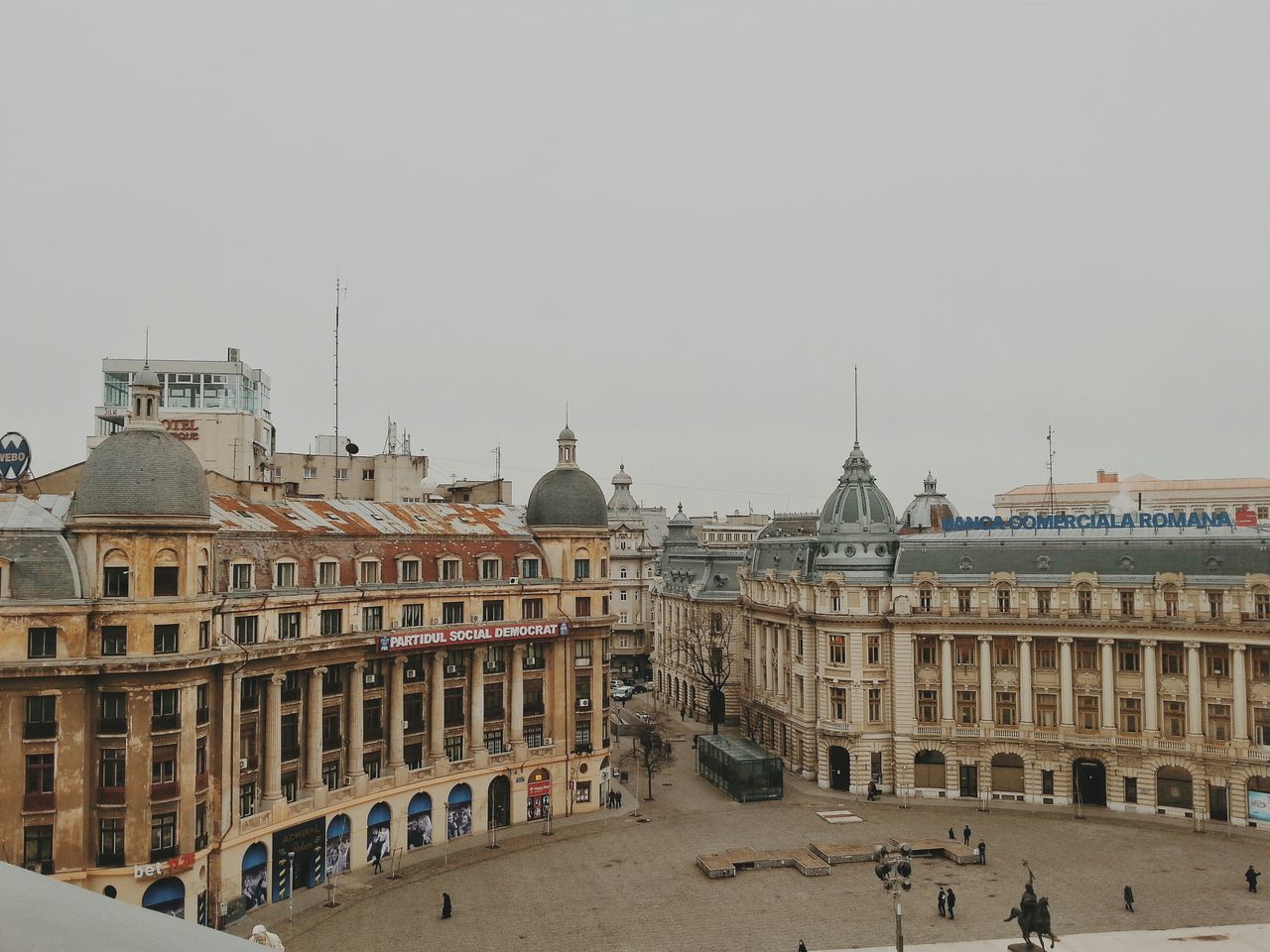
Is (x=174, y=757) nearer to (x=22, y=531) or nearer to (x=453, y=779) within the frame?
(x=22, y=531)

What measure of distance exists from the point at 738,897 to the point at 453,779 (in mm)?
26128

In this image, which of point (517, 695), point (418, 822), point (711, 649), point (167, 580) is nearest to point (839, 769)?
point (711, 649)

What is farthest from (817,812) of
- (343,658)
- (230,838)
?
(230,838)

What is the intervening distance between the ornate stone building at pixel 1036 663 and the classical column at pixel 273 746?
171ft

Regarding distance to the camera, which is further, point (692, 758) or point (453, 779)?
point (692, 758)

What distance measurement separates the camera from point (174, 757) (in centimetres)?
6150

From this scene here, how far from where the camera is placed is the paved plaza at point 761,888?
202ft

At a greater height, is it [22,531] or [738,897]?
[22,531]

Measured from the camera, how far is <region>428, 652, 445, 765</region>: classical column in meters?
82.8

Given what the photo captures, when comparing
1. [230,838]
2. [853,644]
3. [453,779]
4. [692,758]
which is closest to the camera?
[230,838]

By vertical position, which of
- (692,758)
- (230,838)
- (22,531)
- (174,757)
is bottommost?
(692,758)

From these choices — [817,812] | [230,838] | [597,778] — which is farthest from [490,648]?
[817,812]

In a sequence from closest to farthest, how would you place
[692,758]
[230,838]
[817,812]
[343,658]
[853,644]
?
1. [230,838]
2. [343,658]
3. [817,812]
4. [853,644]
5. [692,758]

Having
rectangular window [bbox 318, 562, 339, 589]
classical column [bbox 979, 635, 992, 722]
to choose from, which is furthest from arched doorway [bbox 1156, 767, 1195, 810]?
rectangular window [bbox 318, 562, 339, 589]
